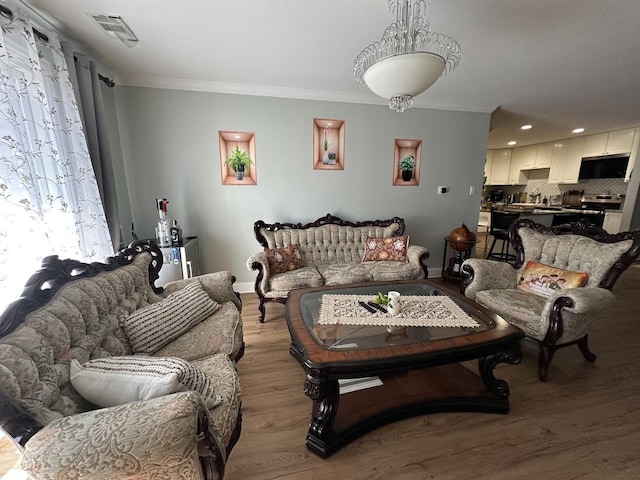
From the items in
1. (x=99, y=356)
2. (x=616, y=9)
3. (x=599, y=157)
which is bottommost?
(x=99, y=356)

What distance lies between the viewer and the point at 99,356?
3.78 ft

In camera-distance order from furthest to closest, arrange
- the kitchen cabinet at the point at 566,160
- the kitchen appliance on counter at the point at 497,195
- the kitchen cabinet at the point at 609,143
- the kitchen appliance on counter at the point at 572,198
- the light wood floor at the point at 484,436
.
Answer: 1. the kitchen appliance on counter at the point at 497,195
2. the kitchen appliance on counter at the point at 572,198
3. the kitchen cabinet at the point at 566,160
4. the kitchen cabinet at the point at 609,143
5. the light wood floor at the point at 484,436

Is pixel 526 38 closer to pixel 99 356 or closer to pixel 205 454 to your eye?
pixel 205 454

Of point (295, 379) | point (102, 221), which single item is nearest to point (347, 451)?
point (295, 379)

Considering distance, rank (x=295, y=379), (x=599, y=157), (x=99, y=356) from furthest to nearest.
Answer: (x=599, y=157) < (x=295, y=379) < (x=99, y=356)

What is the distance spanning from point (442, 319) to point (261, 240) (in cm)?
209

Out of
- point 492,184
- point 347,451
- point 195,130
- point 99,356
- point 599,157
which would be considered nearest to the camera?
point 99,356

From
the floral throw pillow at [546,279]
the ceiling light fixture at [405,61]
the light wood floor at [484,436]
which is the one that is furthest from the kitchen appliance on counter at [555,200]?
the ceiling light fixture at [405,61]

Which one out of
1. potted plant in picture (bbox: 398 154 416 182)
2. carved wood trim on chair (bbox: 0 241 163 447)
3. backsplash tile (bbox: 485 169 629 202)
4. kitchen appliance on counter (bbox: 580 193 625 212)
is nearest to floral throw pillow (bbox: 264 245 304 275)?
carved wood trim on chair (bbox: 0 241 163 447)

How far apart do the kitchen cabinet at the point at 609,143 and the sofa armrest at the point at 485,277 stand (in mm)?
5027

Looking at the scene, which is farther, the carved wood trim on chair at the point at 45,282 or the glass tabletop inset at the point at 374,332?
the glass tabletop inset at the point at 374,332

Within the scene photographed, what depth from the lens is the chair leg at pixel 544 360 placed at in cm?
178

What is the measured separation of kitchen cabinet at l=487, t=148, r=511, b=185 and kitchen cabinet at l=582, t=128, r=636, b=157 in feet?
5.23

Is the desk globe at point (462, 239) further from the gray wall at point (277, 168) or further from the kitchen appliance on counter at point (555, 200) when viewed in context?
the kitchen appliance on counter at point (555, 200)
